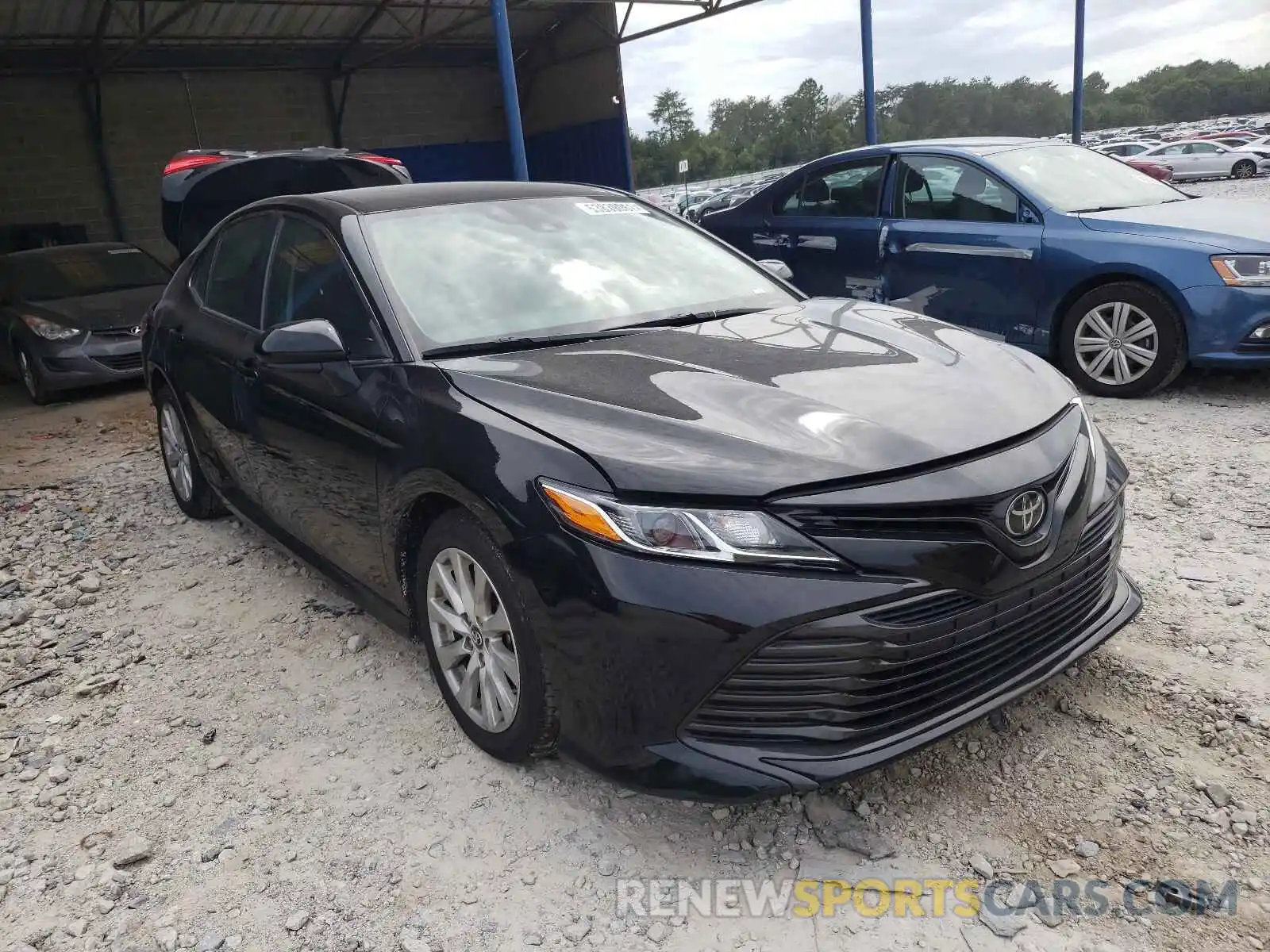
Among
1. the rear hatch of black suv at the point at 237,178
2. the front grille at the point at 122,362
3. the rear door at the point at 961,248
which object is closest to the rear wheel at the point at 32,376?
the front grille at the point at 122,362

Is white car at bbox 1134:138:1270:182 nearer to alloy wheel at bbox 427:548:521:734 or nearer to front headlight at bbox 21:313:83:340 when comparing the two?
front headlight at bbox 21:313:83:340

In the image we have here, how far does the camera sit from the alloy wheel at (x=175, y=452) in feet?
14.6

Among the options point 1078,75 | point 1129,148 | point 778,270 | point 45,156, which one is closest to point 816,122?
point 1129,148

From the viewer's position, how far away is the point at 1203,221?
17.3ft

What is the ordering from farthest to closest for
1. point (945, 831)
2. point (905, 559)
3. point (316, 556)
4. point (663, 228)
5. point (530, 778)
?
point (663, 228), point (316, 556), point (530, 778), point (945, 831), point (905, 559)

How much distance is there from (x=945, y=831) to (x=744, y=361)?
49.4 inches

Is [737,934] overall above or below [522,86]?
below

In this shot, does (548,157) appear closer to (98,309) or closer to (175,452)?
(98,309)

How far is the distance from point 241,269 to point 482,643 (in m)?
2.12

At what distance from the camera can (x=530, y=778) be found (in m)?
2.51

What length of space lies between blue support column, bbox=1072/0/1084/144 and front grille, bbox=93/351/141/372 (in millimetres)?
15418

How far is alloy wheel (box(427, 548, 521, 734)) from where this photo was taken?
2363mm

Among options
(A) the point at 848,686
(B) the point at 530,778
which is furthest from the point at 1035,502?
(B) the point at 530,778

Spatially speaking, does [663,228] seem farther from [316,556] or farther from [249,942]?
[249,942]
